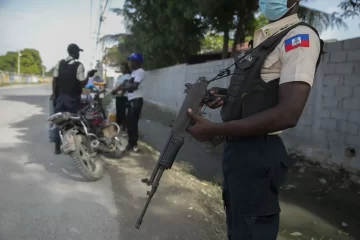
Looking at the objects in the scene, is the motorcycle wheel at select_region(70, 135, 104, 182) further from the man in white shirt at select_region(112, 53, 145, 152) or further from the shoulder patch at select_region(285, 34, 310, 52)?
the shoulder patch at select_region(285, 34, 310, 52)

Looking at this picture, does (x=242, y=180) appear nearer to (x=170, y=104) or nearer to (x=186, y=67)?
(x=186, y=67)

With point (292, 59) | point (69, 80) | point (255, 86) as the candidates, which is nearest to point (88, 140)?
point (69, 80)

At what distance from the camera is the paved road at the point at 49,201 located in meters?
2.80

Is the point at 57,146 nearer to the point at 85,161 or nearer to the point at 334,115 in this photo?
the point at 85,161

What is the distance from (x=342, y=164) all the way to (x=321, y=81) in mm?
1352

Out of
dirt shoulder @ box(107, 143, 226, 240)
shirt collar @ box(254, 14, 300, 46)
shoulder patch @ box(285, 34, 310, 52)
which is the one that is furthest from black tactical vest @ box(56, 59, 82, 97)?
shoulder patch @ box(285, 34, 310, 52)

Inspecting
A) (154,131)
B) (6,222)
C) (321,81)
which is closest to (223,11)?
(154,131)

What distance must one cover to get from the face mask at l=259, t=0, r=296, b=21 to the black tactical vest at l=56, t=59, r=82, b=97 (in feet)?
12.8

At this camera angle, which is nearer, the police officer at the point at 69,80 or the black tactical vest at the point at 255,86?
the black tactical vest at the point at 255,86

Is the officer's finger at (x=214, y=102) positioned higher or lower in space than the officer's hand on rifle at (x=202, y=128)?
higher

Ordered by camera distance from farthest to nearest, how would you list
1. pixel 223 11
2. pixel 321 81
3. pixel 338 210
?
pixel 223 11, pixel 321 81, pixel 338 210

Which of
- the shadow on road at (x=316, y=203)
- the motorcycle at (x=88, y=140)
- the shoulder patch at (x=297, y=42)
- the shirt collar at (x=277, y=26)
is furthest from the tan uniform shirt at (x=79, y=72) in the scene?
the shoulder patch at (x=297, y=42)

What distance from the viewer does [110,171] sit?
15.3ft

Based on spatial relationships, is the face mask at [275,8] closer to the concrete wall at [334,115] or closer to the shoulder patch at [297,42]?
the shoulder patch at [297,42]
